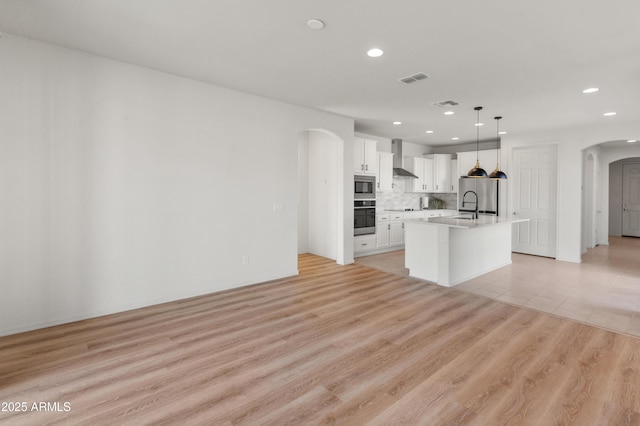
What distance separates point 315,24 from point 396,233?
229 inches

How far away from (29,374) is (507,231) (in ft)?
23.1

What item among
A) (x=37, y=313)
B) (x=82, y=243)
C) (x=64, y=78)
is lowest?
(x=37, y=313)

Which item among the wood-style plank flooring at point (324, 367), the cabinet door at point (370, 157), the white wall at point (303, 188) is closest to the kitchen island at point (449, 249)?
the wood-style plank flooring at point (324, 367)

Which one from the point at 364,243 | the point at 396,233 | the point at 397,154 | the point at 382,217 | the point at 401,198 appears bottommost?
the point at 364,243

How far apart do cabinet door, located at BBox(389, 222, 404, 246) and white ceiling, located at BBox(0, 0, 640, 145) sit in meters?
3.52

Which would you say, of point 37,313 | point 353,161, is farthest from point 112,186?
point 353,161

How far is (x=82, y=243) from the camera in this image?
3.38 m

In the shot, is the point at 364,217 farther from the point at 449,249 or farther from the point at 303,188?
the point at 449,249

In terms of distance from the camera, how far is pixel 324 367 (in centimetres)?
253

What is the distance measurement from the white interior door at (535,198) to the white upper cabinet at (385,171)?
2.80 m

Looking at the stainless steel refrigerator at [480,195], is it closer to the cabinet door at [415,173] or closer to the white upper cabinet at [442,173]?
the white upper cabinet at [442,173]

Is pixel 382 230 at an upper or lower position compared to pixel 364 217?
lower

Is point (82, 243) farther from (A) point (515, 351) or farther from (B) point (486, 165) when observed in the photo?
(B) point (486, 165)

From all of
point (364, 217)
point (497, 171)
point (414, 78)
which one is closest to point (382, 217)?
point (364, 217)
